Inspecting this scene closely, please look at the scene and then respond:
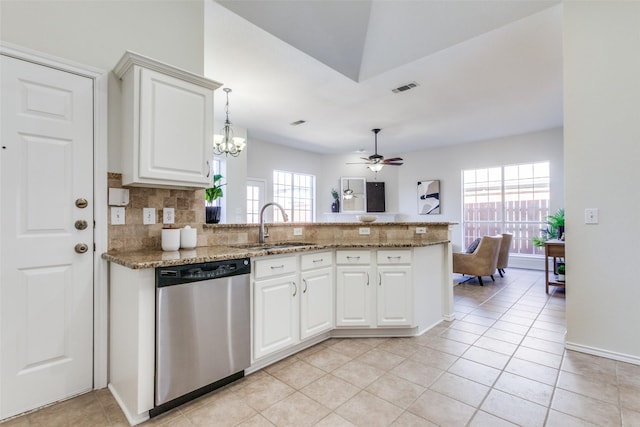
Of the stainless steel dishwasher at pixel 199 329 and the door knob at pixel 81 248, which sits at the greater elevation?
the door knob at pixel 81 248

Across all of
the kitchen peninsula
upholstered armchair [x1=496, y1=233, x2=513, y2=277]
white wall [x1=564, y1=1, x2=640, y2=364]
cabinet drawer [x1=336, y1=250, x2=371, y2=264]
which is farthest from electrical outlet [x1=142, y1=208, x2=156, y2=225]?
upholstered armchair [x1=496, y1=233, x2=513, y2=277]

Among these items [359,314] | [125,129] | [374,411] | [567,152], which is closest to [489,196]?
[567,152]

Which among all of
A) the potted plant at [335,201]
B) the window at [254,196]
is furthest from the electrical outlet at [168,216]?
the potted plant at [335,201]

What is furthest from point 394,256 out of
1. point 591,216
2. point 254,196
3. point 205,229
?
point 254,196

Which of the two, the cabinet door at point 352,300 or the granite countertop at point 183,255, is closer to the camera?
the granite countertop at point 183,255

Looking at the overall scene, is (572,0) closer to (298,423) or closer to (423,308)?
(423,308)

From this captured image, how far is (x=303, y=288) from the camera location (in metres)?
2.50

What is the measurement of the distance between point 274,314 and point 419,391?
3.58ft

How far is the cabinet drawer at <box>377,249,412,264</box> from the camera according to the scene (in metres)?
2.79

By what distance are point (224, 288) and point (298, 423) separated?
2.84 ft

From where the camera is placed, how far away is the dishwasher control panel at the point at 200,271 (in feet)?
5.54

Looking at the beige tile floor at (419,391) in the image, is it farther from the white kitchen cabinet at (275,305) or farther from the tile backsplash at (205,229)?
the tile backsplash at (205,229)

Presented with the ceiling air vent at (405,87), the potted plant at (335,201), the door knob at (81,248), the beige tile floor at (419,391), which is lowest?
the beige tile floor at (419,391)

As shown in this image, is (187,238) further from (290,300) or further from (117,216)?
(290,300)
